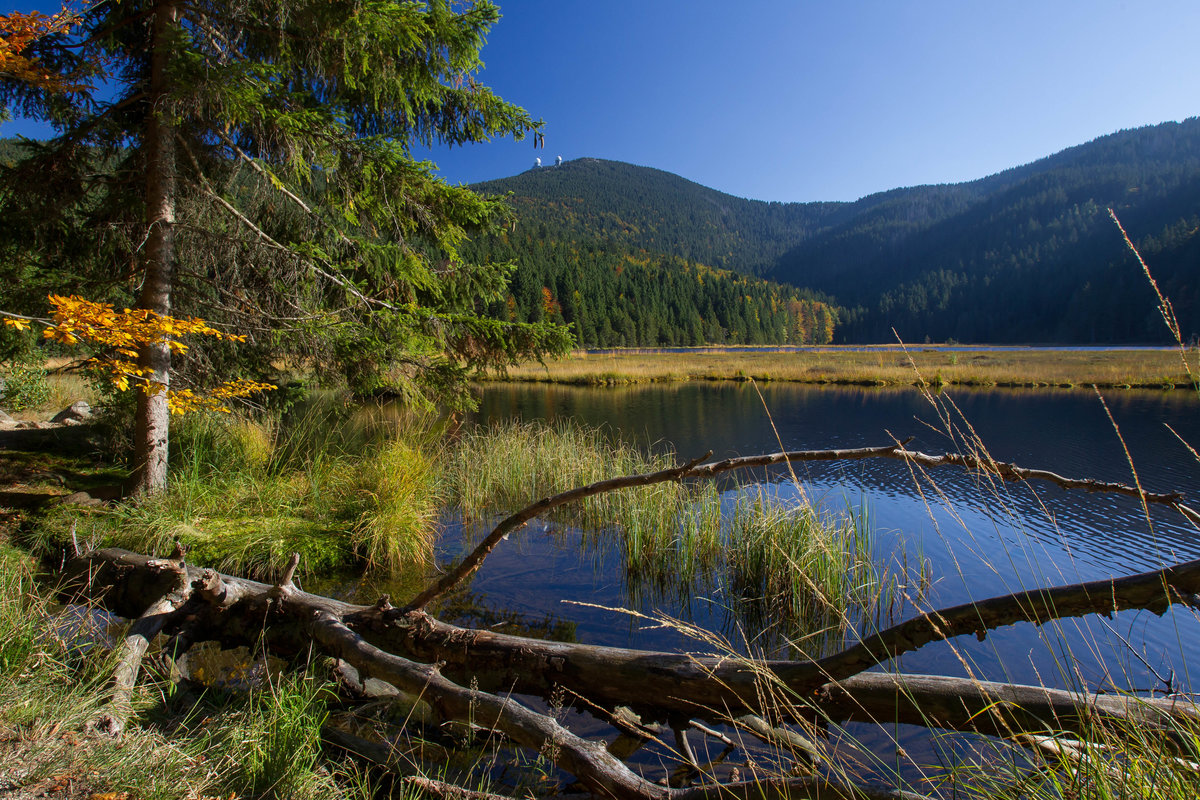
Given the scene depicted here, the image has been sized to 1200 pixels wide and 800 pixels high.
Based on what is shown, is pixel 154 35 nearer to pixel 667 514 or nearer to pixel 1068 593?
pixel 667 514

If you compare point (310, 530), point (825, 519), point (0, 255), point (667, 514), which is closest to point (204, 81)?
point (0, 255)

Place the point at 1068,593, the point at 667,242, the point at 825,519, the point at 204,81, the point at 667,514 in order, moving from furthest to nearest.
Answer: the point at 667,242 → the point at 667,514 → the point at 825,519 → the point at 204,81 → the point at 1068,593

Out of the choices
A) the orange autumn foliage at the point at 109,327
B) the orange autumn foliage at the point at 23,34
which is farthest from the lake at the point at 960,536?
the orange autumn foliage at the point at 23,34

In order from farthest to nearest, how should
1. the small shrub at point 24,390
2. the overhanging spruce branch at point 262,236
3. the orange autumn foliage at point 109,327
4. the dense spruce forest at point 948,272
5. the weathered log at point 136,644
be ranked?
1. the dense spruce forest at point 948,272
2. the small shrub at point 24,390
3. the overhanging spruce branch at point 262,236
4. the orange autumn foliage at point 109,327
5. the weathered log at point 136,644

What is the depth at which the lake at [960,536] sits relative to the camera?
3.85 metres

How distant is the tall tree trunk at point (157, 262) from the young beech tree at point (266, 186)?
0.02 metres

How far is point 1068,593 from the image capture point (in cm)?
187

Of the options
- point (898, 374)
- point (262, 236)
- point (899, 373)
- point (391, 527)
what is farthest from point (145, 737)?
point (899, 373)

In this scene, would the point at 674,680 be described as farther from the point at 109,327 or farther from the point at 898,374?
the point at 898,374

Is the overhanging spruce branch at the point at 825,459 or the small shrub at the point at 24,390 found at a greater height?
the small shrub at the point at 24,390

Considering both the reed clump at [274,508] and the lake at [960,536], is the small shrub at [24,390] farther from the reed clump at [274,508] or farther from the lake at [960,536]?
the lake at [960,536]

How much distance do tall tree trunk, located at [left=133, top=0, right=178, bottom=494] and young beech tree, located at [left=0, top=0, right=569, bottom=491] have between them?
2cm

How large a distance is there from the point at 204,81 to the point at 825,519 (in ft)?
21.1

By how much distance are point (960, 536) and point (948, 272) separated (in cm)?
14305
